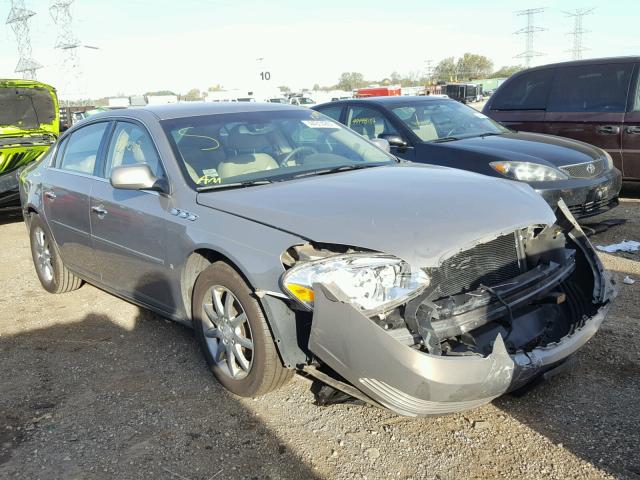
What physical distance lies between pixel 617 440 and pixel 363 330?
4.56 ft

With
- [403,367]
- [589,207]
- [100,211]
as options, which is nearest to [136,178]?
[100,211]

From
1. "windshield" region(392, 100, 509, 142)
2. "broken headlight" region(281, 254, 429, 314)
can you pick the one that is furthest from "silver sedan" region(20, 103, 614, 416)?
"windshield" region(392, 100, 509, 142)

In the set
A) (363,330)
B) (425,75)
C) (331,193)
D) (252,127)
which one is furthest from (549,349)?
(425,75)

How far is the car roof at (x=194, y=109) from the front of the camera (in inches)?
161

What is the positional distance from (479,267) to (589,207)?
358 centimetres

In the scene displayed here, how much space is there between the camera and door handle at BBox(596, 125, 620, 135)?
24.3ft

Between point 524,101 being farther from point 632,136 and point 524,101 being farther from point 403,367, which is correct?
point 403,367

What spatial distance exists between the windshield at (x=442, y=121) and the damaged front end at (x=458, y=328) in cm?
361

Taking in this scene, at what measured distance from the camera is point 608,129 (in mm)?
7465

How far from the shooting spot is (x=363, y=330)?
2.45m

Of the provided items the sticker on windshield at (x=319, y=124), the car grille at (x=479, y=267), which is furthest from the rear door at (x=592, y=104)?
the car grille at (x=479, y=267)

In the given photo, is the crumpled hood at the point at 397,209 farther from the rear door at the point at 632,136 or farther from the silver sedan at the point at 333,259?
the rear door at the point at 632,136

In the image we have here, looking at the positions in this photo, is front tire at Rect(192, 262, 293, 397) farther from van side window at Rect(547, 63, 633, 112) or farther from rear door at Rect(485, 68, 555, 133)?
van side window at Rect(547, 63, 633, 112)

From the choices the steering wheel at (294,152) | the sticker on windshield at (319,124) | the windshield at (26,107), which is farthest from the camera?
the windshield at (26,107)
